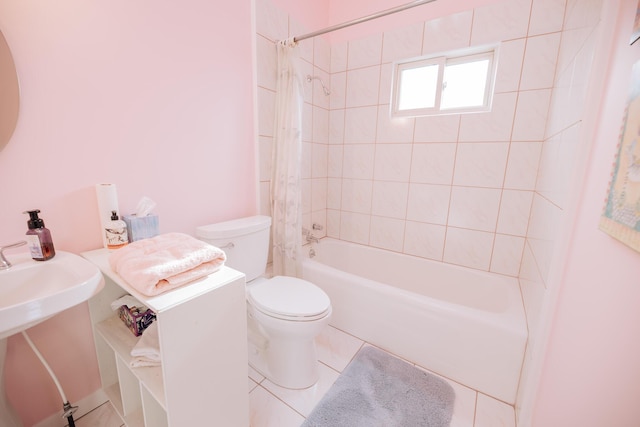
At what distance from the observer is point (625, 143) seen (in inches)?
23.5

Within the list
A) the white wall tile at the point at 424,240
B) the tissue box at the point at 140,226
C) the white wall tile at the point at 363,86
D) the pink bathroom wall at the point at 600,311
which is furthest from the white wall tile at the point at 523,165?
the tissue box at the point at 140,226

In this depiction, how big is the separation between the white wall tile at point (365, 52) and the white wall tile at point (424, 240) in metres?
1.35

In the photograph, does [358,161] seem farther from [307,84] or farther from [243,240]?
[243,240]

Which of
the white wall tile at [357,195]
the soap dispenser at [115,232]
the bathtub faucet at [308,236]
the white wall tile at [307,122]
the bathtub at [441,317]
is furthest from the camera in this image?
the white wall tile at [357,195]

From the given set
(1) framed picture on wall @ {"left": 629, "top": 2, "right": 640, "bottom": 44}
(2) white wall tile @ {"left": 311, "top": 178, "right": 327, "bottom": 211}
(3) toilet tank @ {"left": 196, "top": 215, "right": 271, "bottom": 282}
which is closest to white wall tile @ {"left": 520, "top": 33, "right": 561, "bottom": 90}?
(1) framed picture on wall @ {"left": 629, "top": 2, "right": 640, "bottom": 44}

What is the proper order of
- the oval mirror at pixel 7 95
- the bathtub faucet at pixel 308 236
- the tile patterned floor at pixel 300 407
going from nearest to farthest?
the oval mirror at pixel 7 95, the tile patterned floor at pixel 300 407, the bathtub faucet at pixel 308 236

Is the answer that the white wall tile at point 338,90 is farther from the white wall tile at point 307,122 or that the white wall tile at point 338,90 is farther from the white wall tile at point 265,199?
the white wall tile at point 265,199

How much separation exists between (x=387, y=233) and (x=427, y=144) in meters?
0.79

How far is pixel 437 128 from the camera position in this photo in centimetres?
179

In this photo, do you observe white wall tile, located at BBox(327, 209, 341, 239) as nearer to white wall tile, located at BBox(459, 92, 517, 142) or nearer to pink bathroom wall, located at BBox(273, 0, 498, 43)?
white wall tile, located at BBox(459, 92, 517, 142)

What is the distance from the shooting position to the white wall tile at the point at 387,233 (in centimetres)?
209

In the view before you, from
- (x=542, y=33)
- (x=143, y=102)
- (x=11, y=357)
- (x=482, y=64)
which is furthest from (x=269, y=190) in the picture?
(x=542, y=33)

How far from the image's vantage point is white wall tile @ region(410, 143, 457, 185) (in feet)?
5.88

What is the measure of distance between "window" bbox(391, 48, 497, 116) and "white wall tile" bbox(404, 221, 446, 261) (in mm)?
874
